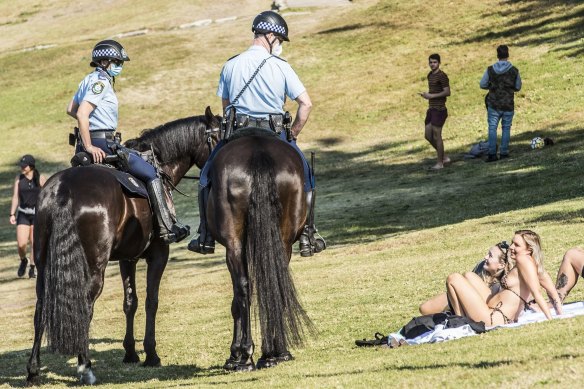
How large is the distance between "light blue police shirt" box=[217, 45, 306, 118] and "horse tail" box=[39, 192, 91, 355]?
6.58 feet

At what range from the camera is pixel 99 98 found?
12.1 meters

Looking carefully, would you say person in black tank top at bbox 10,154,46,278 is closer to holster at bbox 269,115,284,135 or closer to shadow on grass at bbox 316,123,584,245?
shadow on grass at bbox 316,123,584,245

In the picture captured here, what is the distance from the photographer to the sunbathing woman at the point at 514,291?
11.1 meters

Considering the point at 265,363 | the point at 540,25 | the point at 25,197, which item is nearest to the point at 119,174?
the point at 265,363

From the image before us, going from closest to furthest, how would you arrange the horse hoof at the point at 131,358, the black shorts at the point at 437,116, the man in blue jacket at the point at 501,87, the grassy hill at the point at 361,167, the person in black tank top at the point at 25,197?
the grassy hill at the point at 361,167 → the horse hoof at the point at 131,358 → the person in black tank top at the point at 25,197 → the man in blue jacket at the point at 501,87 → the black shorts at the point at 437,116

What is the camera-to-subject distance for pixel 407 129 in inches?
1447

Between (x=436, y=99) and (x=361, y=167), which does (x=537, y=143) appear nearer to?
(x=436, y=99)

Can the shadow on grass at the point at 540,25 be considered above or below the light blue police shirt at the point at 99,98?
above

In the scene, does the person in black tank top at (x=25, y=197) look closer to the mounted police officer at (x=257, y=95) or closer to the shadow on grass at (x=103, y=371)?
the shadow on grass at (x=103, y=371)

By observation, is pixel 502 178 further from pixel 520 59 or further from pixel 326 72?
pixel 326 72

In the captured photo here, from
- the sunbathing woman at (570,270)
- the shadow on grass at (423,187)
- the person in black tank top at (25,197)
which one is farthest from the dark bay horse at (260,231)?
the person in black tank top at (25,197)

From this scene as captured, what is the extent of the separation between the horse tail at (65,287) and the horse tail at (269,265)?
165 centimetres

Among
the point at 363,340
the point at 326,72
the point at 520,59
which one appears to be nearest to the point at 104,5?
the point at 326,72

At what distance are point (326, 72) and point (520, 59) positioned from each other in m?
8.90
